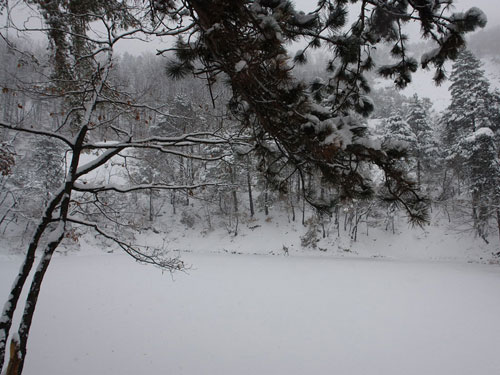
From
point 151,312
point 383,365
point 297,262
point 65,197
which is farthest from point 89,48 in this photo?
point 297,262

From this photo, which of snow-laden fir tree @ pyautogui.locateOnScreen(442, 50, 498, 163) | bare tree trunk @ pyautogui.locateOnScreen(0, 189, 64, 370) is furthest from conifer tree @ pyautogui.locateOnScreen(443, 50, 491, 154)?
bare tree trunk @ pyautogui.locateOnScreen(0, 189, 64, 370)

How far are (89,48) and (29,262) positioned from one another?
275cm

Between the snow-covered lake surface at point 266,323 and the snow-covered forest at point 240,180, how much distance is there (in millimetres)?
51

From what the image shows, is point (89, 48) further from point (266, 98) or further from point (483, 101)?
point (483, 101)

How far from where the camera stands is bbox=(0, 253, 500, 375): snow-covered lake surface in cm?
490

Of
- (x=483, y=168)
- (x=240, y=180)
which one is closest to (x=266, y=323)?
(x=240, y=180)

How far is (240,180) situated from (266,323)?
4050 millimetres

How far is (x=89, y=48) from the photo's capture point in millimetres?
3342

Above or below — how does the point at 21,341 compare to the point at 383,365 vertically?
above

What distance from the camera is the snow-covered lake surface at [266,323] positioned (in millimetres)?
4898

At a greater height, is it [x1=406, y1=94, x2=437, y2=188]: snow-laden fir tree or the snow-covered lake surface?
[x1=406, y1=94, x2=437, y2=188]: snow-laden fir tree

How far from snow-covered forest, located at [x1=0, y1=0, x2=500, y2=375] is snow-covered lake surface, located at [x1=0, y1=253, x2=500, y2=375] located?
51 mm

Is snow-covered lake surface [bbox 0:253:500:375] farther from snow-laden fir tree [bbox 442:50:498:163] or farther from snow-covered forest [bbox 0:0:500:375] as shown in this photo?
snow-laden fir tree [bbox 442:50:498:163]

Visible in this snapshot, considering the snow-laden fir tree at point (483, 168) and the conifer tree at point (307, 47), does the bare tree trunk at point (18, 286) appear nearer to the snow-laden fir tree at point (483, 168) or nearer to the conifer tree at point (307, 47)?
the conifer tree at point (307, 47)
